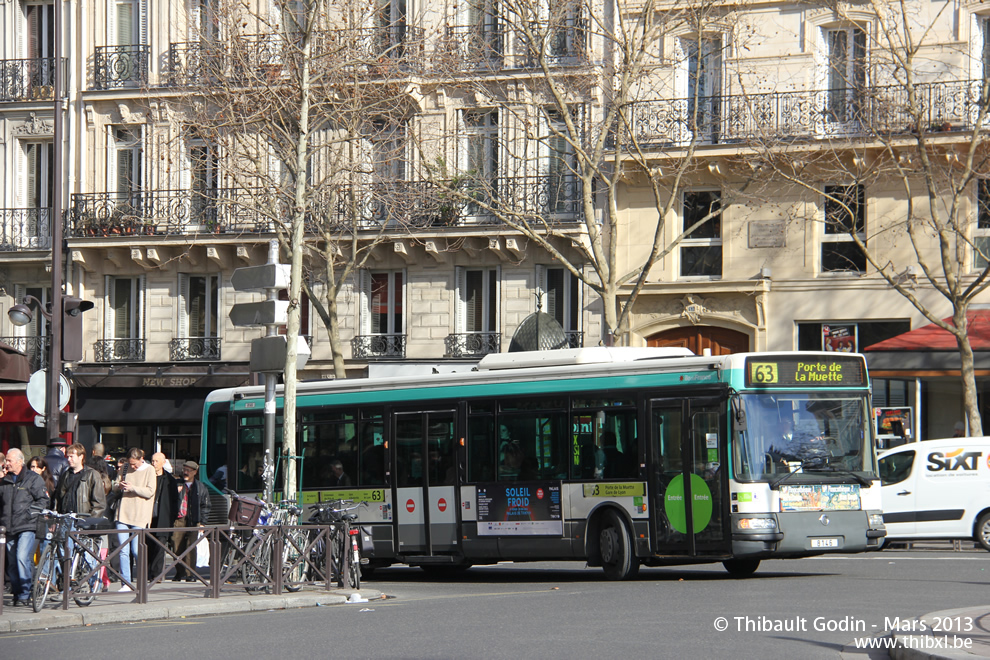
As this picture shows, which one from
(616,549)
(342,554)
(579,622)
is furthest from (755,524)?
(342,554)

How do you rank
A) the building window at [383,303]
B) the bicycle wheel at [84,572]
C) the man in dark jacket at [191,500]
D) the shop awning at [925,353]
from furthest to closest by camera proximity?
1. the building window at [383,303]
2. the shop awning at [925,353]
3. the man in dark jacket at [191,500]
4. the bicycle wheel at [84,572]

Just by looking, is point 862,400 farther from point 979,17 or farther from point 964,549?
point 979,17

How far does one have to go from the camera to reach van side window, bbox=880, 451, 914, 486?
806 inches

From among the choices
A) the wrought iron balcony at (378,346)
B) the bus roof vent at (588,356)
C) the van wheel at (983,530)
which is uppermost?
the wrought iron balcony at (378,346)

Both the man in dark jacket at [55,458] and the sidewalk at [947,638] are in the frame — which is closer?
the sidewalk at [947,638]

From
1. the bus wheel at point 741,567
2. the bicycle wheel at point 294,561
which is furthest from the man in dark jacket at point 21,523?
the bus wheel at point 741,567

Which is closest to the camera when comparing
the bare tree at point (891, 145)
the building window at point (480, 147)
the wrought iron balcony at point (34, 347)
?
the bare tree at point (891, 145)

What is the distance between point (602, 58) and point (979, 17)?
699 centimetres

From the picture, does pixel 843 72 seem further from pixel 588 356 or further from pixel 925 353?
pixel 588 356

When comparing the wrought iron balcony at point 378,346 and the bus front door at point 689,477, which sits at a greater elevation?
the wrought iron balcony at point 378,346

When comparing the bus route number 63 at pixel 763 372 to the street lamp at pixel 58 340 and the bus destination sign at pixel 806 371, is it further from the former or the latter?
the street lamp at pixel 58 340

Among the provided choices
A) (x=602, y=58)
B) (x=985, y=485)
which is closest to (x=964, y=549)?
(x=985, y=485)

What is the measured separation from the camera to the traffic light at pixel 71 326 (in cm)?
1845

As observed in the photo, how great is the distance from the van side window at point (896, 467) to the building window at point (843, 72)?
7379mm
